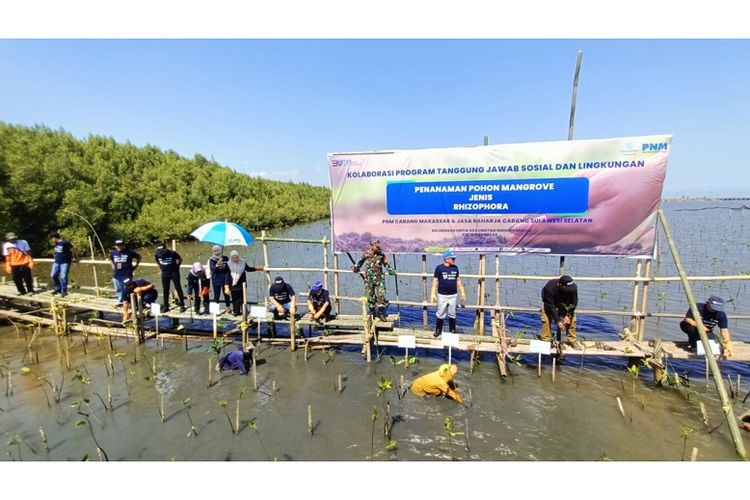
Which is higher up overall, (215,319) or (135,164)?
(135,164)

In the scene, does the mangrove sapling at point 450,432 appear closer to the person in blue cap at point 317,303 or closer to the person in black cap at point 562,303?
the person in black cap at point 562,303

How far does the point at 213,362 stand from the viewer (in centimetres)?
836

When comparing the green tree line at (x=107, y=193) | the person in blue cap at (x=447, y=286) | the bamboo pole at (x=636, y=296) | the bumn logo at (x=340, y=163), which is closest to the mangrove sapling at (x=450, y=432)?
the person in blue cap at (x=447, y=286)

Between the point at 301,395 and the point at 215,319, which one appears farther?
the point at 215,319

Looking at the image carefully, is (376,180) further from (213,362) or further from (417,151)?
(213,362)

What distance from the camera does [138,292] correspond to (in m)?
9.30

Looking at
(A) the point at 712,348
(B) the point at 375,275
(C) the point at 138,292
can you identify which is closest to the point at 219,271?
(C) the point at 138,292

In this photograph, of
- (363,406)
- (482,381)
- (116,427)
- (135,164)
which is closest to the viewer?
(116,427)

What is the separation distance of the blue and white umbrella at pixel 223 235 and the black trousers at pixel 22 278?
6591 mm

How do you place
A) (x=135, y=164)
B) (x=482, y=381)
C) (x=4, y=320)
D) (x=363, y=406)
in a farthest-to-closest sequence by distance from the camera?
(x=135, y=164) < (x=4, y=320) < (x=482, y=381) < (x=363, y=406)

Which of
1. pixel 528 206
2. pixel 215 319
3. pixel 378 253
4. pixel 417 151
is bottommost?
pixel 215 319

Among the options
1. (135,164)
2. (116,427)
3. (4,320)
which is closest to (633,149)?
(116,427)

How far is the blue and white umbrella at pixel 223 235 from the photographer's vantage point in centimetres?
834

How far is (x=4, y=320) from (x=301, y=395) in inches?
474
